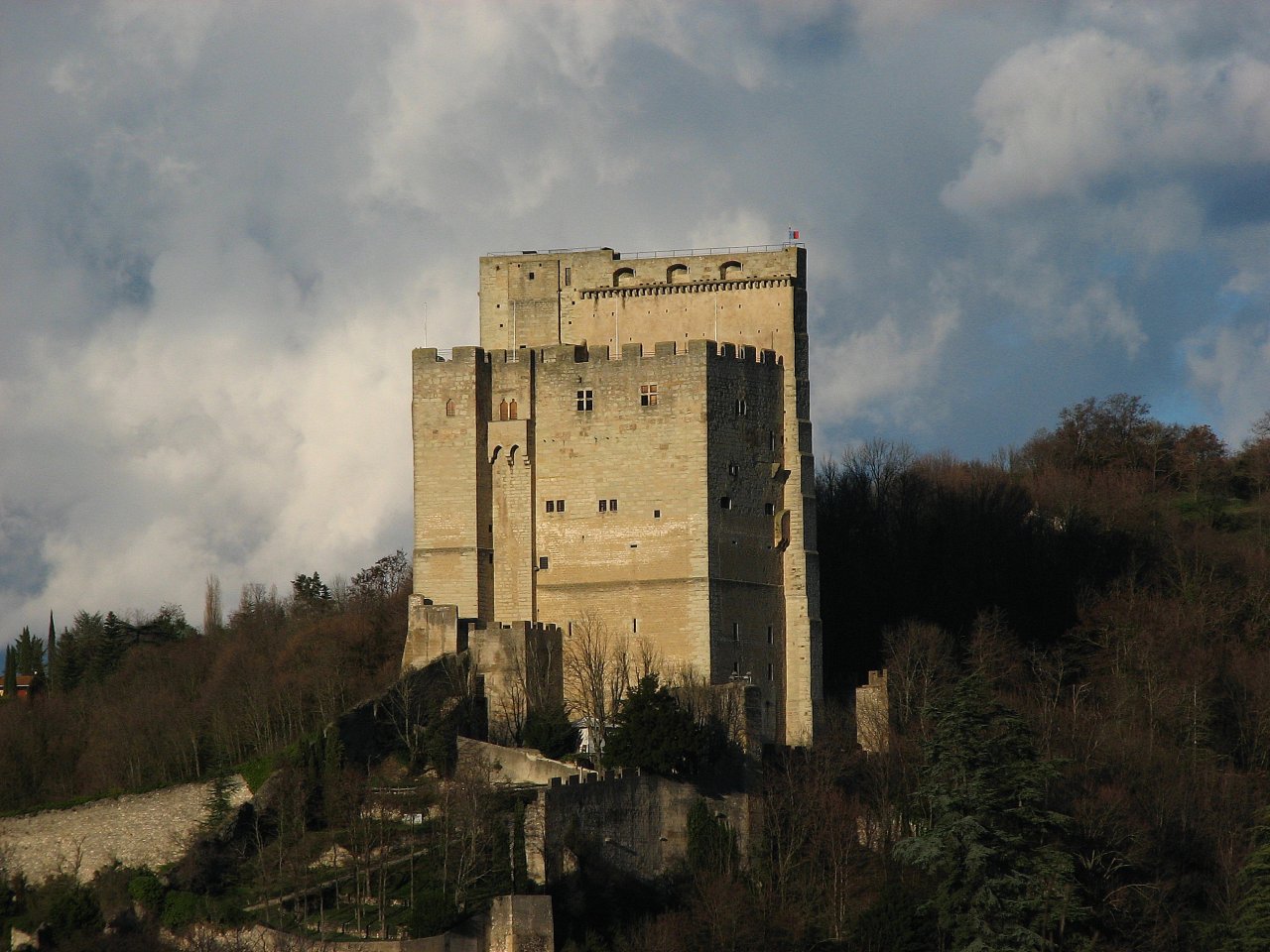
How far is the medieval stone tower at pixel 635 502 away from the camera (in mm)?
58688

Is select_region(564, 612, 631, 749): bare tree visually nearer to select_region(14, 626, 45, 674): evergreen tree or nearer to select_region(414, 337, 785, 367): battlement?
select_region(414, 337, 785, 367): battlement

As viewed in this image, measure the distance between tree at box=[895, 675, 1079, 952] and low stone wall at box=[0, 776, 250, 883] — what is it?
13.4m

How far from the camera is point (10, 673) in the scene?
78.6 meters

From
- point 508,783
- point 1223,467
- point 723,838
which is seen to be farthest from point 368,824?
point 1223,467

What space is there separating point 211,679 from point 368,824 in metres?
14.7

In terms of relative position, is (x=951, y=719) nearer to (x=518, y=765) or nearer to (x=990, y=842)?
(x=990, y=842)

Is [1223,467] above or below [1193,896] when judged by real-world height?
above

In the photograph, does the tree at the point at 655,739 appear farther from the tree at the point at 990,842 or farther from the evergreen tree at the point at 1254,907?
the evergreen tree at the point at 1254,907

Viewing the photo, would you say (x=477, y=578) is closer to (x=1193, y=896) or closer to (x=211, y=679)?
(x=211, y=679)

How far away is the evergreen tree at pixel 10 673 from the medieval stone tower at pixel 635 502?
20.1 meters

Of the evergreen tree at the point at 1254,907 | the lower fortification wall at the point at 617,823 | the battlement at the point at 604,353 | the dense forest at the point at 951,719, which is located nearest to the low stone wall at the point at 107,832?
the dense forest at the point at 951,719

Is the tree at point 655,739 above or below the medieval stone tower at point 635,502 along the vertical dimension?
below

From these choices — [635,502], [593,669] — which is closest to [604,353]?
[635,502]

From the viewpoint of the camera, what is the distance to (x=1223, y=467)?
83188mm
